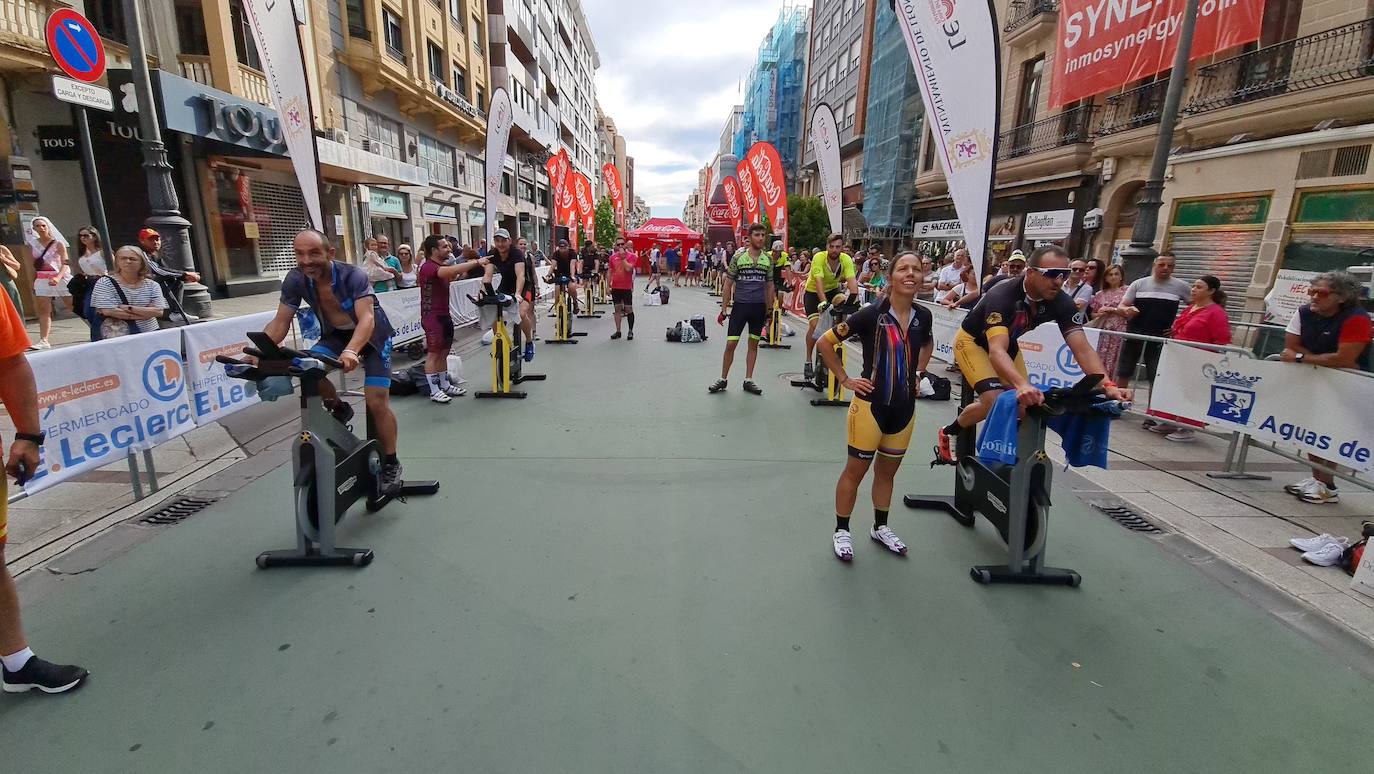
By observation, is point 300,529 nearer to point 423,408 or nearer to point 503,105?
point 423,408

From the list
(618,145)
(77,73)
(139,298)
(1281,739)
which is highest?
(618,145)

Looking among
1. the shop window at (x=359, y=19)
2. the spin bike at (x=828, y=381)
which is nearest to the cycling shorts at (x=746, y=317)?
the spin bike at (x=828, y=381)

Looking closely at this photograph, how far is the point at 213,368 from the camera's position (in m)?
4.95

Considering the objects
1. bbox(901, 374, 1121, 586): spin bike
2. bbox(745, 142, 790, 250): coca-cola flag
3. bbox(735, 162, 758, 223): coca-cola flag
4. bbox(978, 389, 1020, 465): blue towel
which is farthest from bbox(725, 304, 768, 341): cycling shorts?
bbox(735, 162, 758, 223): coca-cola flag

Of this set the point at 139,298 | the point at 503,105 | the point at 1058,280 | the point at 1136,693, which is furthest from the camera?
the point at 503,105

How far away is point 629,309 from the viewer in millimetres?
11617

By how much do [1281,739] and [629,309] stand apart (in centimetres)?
1039

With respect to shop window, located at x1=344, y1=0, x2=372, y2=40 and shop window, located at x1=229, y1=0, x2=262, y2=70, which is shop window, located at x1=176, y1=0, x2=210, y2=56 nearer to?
shop window, located at x1=229, y1=0, x2=262, y2=70

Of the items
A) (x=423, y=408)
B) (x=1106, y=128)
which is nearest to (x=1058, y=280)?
(x=423, y=408)

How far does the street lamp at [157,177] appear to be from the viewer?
25.1ft

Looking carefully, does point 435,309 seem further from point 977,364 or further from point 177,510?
point 977,364

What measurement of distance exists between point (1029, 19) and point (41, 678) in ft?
75.7

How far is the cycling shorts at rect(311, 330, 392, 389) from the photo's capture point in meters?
3.84

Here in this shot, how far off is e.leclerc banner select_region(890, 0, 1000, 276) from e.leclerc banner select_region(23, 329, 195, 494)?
20.1 feet
